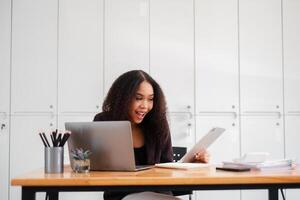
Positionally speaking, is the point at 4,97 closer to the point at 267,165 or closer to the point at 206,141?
the point at 206,141

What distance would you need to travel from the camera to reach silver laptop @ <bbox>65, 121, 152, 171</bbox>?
169 centimetres

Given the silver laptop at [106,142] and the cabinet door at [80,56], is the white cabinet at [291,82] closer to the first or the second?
the cabinet door at [80,56]

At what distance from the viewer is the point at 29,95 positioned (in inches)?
146

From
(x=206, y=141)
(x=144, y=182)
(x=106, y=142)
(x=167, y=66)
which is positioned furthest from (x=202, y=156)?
(x=167, y=66)

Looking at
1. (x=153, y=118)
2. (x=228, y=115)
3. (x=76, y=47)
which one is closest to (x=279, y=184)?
(x=153, y=118)

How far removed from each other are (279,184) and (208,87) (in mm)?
2361

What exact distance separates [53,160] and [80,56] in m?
2.16

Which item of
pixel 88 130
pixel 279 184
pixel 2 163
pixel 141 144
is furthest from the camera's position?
pixel 2 163

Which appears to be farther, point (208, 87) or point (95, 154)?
point (208, 87)

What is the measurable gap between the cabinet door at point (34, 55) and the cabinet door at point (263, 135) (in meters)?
1.80

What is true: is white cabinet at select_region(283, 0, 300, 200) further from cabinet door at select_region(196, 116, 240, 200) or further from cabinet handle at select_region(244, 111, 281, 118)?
cabinet door at select_region(196, 116, 240, 200)

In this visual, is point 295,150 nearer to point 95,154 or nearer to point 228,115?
point 228,115

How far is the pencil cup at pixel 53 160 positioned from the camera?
1687 mm

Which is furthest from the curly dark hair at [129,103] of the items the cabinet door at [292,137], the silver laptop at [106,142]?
the cabinet door at [292,137]
